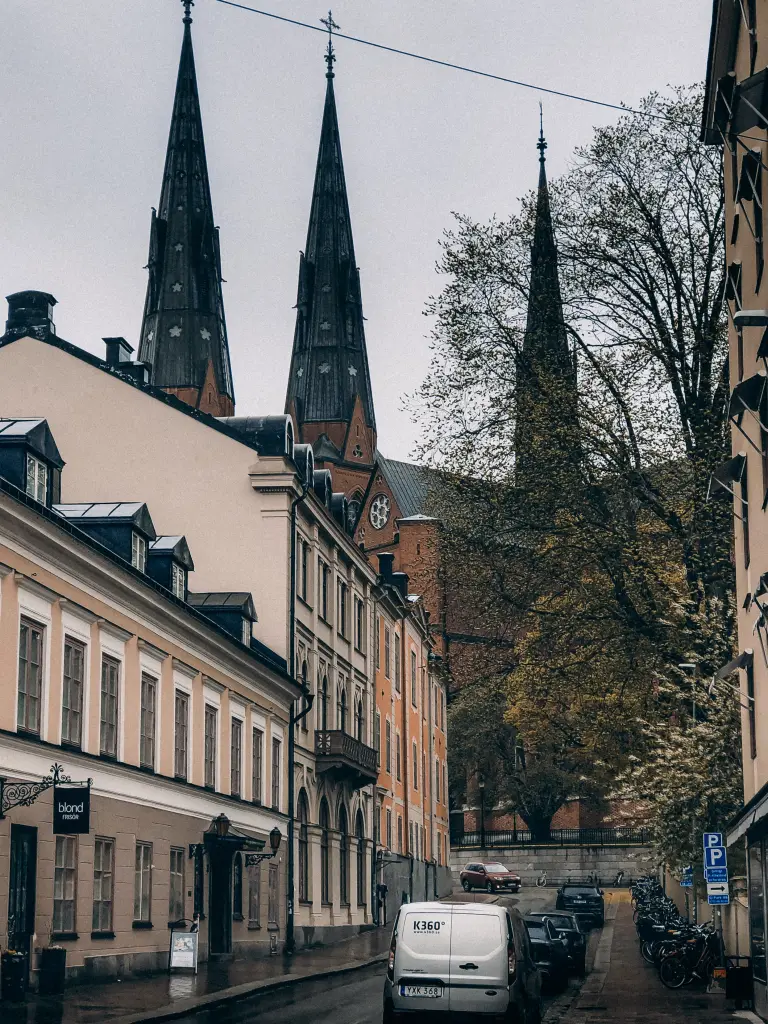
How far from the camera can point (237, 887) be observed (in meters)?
36.5

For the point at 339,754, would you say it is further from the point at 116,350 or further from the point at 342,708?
the point at 116,350

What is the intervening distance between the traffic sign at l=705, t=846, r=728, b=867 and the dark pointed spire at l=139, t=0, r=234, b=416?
68.4 m

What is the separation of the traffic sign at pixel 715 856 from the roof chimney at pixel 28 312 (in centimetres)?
2362

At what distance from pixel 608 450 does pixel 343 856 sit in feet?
78.2

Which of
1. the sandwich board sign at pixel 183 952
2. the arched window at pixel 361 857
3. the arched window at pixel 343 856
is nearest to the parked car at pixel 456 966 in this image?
the sandwich board sign at pixel 183 952

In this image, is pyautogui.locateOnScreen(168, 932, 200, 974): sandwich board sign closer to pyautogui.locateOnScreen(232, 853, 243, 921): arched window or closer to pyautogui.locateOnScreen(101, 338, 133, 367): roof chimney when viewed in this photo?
pyautogui.locateOnScreen(232, 853, 243, 921): arched window

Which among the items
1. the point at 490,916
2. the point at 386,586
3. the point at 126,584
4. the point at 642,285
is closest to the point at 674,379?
the point at 642,285

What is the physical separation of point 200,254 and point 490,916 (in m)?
76.9

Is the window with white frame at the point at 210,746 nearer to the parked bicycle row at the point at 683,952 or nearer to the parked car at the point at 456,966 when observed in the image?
the parked bicycle row at the point at 683,952

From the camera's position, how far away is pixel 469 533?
31.2m

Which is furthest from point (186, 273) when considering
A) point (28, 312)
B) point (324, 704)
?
point (28, 312)

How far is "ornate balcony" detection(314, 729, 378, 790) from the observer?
46.3m

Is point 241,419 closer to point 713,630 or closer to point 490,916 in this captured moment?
point 713,630

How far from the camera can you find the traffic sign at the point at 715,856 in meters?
25.2
